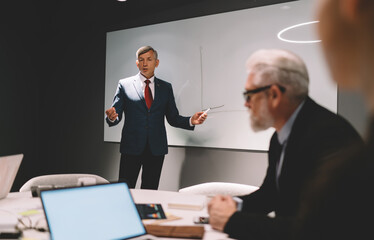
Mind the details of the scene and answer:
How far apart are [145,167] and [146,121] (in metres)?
0.52

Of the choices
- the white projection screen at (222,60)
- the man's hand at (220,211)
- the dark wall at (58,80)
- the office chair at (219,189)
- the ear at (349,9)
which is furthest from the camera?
the dark wall at (58,80)

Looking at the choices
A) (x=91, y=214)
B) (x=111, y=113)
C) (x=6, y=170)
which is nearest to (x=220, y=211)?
(x=91, y=214)

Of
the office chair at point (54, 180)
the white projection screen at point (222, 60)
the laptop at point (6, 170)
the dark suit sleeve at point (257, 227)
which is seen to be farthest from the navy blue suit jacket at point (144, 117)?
the dark suit sleeve at point (257, 227)

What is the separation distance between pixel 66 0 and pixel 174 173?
3.17m

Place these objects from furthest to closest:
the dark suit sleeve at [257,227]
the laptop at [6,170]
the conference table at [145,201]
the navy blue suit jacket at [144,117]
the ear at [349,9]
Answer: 1. the navy blue suit jacket at [144,117]
2. the laptop at [6,170]
3. the conference table at [145,201]
4. the dark suit sleeve at [257,227]
5. the ear at [349,9]

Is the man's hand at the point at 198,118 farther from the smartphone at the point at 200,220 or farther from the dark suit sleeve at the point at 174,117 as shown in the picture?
the smartphone at the point at 200,220

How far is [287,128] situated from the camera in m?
1.65

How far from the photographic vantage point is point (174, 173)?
13.3 ft

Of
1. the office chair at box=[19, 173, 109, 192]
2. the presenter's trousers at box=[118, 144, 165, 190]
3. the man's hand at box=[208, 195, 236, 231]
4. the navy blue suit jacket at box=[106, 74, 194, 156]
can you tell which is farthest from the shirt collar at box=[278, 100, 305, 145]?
the presenter's trousers at box=[118, 144, 165, 190]

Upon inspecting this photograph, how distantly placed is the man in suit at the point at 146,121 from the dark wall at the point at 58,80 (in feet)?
2.77

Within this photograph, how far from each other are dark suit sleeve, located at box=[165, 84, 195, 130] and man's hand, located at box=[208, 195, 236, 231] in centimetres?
225

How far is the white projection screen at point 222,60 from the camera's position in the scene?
3184mm

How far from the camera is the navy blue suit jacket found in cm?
367

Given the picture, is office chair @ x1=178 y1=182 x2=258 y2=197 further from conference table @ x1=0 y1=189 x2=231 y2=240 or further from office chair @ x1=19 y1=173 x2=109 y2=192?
office chair @ x1=19 y1=173 x2=109 y2=192
